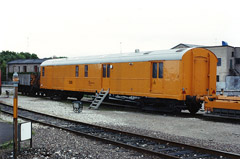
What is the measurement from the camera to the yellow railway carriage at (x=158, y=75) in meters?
13.6

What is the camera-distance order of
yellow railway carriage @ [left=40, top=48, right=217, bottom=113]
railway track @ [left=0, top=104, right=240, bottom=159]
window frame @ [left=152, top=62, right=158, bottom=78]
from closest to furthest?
railway track @ [left=0, top=104, right=240, bottom=159], yellow railway carriage @ [left=40, top=48, right=217, bottom=113], window frame @ [left=152, top=62, right=158, bottom=78]

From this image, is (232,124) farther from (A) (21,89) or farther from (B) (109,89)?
(A) (21,89)

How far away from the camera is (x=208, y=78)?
14.5 m

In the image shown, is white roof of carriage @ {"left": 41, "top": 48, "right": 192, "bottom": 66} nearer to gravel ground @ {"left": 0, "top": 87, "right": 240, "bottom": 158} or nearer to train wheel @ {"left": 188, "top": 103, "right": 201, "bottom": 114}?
train wheel @ {"left": 188, "top": 103, "right": 201, "bottom": 114}

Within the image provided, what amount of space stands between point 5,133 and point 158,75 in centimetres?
833

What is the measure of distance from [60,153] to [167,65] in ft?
27.6

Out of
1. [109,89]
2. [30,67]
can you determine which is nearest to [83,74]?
[109,89]

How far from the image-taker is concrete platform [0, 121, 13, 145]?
7973 millimetres

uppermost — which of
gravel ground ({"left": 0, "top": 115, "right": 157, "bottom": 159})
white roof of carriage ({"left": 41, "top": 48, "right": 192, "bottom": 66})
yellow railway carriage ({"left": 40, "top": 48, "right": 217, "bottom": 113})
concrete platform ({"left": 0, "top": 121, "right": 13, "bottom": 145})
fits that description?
white roof of carriage ({"left": 41, "top": 48, "right": 192, "bottom": 66})

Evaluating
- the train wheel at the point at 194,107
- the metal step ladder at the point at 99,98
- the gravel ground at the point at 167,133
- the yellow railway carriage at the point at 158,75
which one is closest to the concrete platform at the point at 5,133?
the gravel ground at the point at 167,133

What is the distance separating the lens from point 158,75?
47.5 ft

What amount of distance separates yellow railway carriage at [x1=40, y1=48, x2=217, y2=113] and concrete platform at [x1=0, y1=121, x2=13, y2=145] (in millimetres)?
7592

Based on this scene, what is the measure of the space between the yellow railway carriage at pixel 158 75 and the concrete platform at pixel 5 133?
299 inches

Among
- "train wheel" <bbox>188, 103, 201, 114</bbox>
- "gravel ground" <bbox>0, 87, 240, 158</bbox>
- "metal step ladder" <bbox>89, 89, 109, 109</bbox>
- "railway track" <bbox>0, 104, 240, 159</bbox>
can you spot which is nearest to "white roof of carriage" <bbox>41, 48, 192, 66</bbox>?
"metal step ladder" <bbox>89, 89, 109, 109</bbox>
